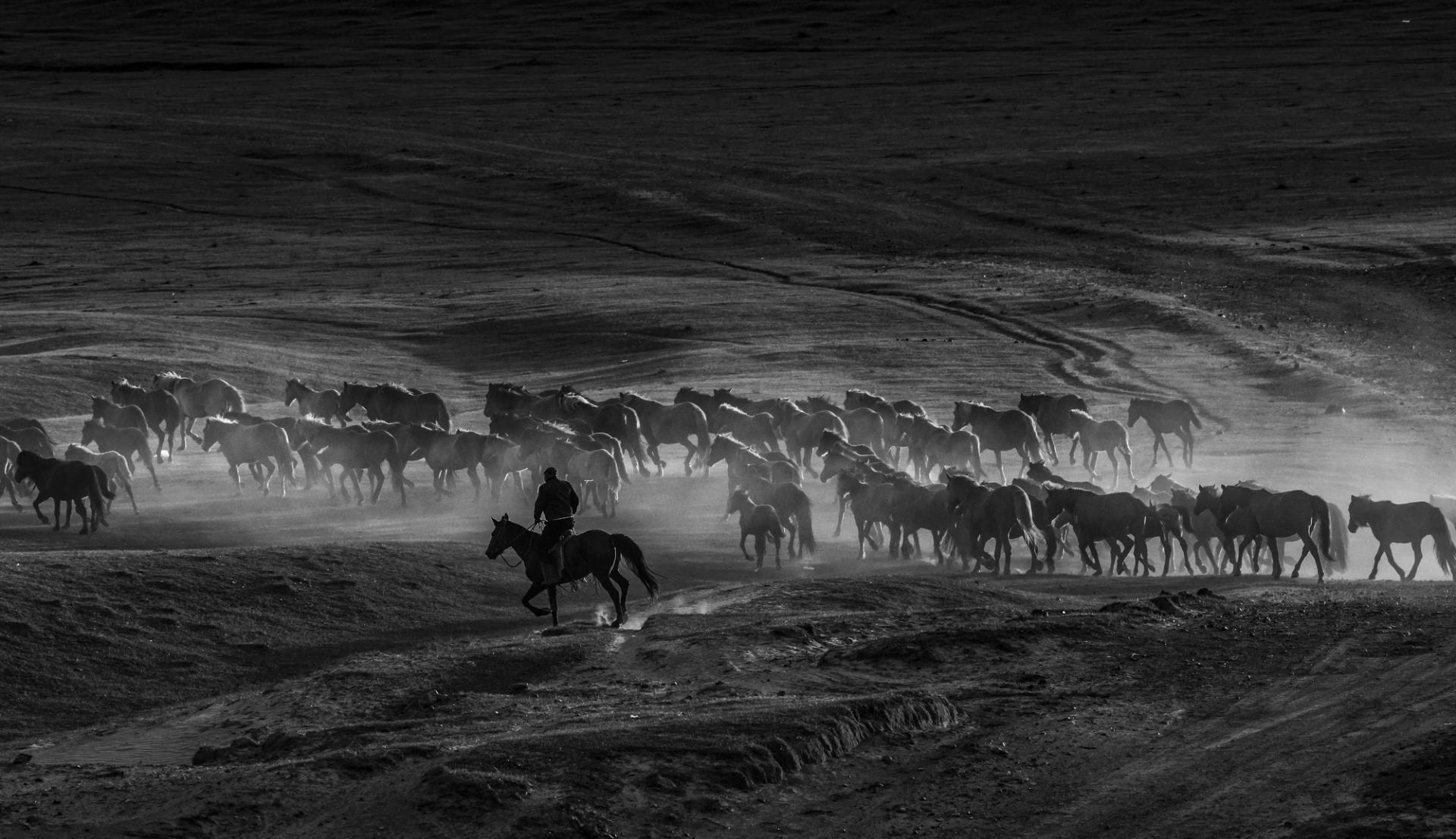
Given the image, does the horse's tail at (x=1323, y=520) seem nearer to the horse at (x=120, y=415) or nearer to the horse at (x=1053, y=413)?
the horse at (x=1053, y=413)

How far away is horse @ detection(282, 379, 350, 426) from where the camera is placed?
35375mm

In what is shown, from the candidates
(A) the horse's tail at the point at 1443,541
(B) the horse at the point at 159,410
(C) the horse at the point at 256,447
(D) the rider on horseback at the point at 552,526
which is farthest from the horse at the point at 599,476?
(A) the horse's tail at the point at 1443,541

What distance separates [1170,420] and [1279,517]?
1071cm

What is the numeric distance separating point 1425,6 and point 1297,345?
94.0m

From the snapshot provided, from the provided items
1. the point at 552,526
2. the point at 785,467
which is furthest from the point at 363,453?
the point at 552,526

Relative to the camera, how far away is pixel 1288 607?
57.7 ft

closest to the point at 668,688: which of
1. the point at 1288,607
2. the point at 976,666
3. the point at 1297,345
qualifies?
the point at 976,666

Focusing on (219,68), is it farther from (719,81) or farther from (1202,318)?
(1202,318)

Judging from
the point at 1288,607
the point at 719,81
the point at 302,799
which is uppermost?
the point at 719,81

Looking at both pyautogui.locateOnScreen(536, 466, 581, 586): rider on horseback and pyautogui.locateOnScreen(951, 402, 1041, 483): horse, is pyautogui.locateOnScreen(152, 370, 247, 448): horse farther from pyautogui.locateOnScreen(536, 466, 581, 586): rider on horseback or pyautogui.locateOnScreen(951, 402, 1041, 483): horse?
pyautogui.locateOnScreen(536, 466, 581, 586): rider on horseback

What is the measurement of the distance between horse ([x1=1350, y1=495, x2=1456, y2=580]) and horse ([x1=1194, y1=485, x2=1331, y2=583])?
420 millimetres

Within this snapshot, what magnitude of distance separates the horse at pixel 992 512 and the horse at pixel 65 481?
1073 centimetres

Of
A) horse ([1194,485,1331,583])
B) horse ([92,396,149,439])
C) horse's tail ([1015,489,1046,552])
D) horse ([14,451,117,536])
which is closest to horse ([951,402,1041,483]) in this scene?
horse's tail ([1015,489,1046,552])

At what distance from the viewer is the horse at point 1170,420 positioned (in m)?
32.1
